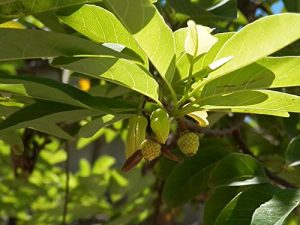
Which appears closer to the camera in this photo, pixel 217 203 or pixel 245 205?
pixel 245 205

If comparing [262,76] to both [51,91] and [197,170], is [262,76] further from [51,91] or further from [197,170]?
[197,170]

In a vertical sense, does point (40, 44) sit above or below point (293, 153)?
above

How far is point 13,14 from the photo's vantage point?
32.4 inches

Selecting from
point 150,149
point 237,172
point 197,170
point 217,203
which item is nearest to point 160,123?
point 150,149

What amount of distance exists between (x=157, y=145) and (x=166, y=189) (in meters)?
0.52

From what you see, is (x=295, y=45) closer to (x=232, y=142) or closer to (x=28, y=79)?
(x=232, y=142)

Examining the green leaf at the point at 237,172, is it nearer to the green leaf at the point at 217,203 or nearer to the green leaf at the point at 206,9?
the green leaf at the point at 217,203

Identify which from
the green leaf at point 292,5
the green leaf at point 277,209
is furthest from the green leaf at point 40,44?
the green leaf at point 292,5

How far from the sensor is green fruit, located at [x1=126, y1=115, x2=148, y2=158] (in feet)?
2.85

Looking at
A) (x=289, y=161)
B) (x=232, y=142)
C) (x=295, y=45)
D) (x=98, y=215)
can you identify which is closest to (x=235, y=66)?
(x=289, y=161)

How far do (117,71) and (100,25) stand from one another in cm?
6

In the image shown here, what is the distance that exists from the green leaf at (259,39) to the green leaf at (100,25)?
0.39 ft

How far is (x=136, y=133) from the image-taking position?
872mm

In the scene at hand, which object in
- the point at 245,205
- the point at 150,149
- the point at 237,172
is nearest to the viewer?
the point at 150,149
